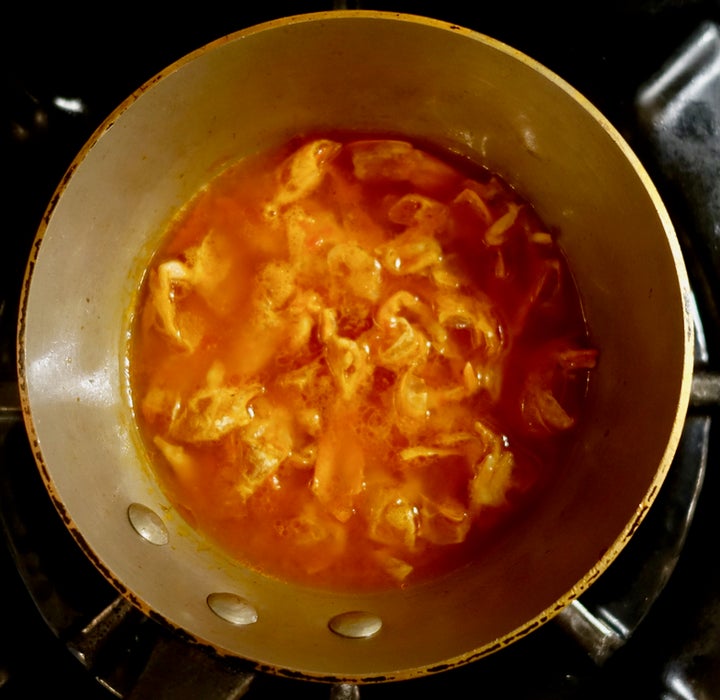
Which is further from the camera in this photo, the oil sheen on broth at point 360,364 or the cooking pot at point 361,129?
the oil sheen on broth at point 360,364

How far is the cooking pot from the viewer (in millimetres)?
1703

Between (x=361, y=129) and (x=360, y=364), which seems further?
(x=361, y=129)

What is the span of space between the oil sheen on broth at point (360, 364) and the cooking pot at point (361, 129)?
6cm

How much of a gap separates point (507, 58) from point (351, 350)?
32.8 inches

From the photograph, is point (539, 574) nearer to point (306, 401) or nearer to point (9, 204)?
point (306, 401)

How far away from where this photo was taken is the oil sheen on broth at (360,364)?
2.04 meters

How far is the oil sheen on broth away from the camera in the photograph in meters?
2.04

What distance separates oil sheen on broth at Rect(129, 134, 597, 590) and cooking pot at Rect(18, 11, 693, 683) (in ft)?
0.20

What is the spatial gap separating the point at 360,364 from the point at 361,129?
71 centimetres

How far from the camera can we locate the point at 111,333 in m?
2.17

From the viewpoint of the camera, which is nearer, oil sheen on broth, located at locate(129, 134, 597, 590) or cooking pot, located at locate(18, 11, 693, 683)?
cooking pot, located at locate(18, 11, 693, 683)

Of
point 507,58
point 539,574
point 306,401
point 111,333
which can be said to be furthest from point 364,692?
point 507,58

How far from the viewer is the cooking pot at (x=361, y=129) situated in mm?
1703

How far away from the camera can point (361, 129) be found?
2.21m
